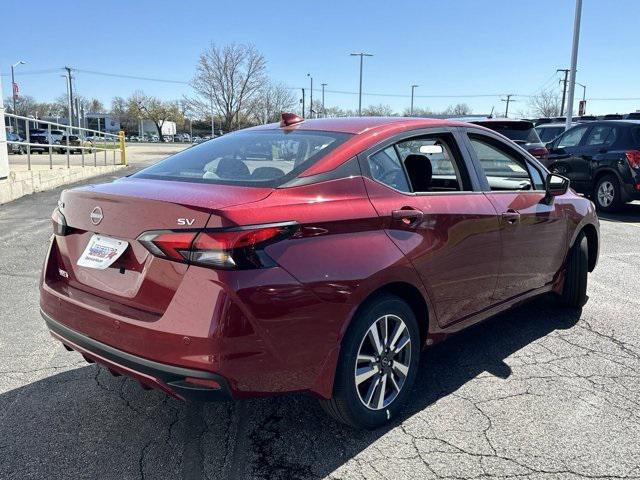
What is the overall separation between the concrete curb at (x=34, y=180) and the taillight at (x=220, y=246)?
10328mm

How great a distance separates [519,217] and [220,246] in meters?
2.42

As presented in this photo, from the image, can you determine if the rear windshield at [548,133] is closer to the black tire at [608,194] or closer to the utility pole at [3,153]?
the black tire at [608,194]

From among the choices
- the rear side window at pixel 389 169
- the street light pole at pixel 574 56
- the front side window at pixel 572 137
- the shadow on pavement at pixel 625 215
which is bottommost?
the shadow on pavement at pixel 625 215

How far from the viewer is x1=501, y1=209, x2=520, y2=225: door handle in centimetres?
375

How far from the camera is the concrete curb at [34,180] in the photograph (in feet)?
37.1

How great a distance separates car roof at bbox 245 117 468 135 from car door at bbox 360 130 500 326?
0.26 ft

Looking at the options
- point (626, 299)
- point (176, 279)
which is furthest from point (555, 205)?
point (176, 279)

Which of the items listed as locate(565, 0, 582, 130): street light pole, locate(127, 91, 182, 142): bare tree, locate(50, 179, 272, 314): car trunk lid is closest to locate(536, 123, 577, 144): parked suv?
locate(565, 0, 582, 130): street light pole

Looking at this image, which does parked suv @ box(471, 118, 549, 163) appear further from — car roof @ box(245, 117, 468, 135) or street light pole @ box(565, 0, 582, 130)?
street light pole @ box(565, 0, 582, 130)

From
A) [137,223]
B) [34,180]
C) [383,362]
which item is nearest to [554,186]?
[383,362]

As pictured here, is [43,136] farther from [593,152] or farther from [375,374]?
[375,374]

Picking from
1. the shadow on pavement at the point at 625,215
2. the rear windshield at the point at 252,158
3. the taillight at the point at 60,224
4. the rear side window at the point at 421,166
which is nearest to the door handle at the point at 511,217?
the rear side window at the point at 421,166

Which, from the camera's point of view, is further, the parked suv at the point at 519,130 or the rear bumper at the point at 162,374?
the parked suv at the point at 519,130

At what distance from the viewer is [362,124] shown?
11.0 ft
